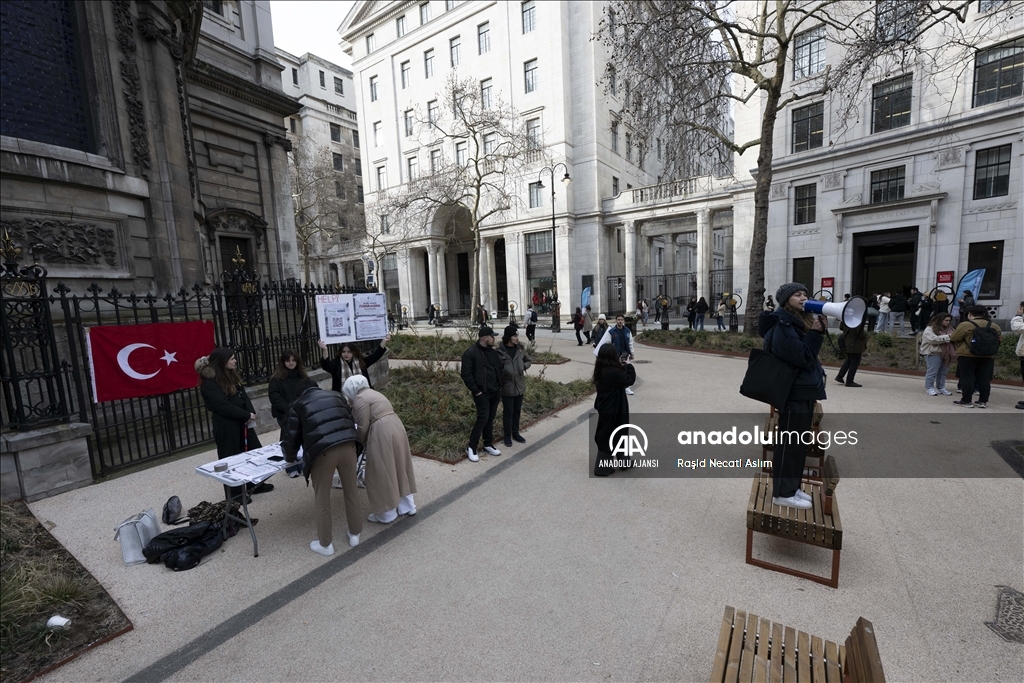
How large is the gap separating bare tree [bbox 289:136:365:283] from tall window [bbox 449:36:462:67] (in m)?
13.2

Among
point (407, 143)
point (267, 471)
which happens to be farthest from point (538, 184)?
point (267, 471)

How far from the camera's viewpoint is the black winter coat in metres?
4.78

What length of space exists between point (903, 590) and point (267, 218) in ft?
67.6

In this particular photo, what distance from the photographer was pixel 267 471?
4117mm

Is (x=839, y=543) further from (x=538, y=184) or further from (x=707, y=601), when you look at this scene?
(x=538, y=184)

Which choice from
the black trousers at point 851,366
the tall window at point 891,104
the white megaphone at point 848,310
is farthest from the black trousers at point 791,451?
the tall window at point 891,104

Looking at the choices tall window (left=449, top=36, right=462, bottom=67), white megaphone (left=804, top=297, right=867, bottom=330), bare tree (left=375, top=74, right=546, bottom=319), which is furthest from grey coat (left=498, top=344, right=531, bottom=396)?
tall window (left=449, top=36, right=462, bottom=67)

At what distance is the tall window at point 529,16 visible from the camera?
106ft

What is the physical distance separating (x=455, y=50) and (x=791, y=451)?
41400 millimetres

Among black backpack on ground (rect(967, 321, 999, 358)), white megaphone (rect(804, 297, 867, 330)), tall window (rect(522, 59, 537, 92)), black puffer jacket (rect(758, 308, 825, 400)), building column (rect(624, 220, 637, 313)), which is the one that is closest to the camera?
white megaphone (rect(804, 297, 867, 330))

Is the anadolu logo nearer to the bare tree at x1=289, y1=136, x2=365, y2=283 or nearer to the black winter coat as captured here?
the black winter coat

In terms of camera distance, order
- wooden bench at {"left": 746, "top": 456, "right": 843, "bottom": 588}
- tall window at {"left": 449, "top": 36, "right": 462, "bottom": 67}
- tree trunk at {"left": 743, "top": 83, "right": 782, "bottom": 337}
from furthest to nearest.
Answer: tall window at {"left": 449, "top": 36, "right": 462, "bottom": 67} < tree trunk at {"left": 743, "top": 83, "right": 782, "bottom": 337} < wooden bench at {"left": 746, "top": 456, "right": 843, "bottom": 588}

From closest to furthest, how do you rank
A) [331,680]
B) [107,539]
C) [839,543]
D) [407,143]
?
[331,680] < [839,543] < [107,539] < [407,143]

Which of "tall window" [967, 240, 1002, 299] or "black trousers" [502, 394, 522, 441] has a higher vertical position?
"tall window" [967, 240, 1002, 299]
